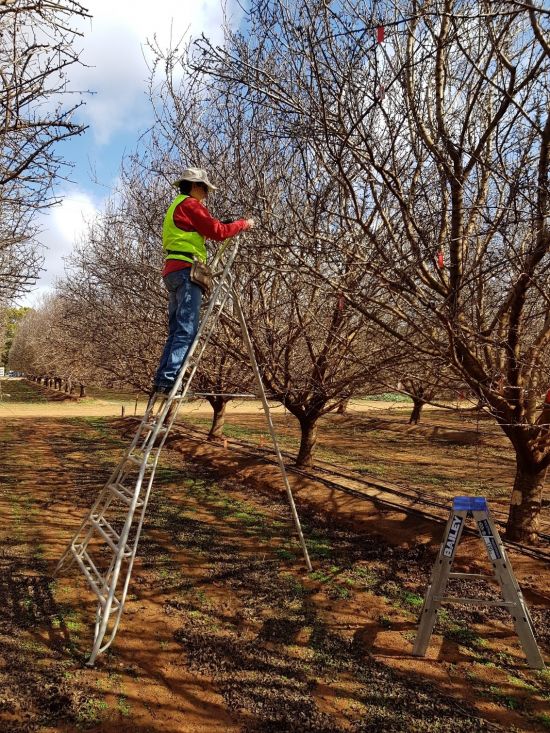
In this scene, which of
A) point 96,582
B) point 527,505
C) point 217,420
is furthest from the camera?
point 217,420

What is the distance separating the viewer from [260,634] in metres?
4.35

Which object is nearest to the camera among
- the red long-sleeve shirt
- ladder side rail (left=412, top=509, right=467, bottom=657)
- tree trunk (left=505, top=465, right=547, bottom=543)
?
ladder side rail (left=412, top=509, right=467, bottom=657)

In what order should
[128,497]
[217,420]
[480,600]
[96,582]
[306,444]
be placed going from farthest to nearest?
1. [217,420]
2. [306,444]
3. [96,582]
4. [480,600]
5. [128,497]

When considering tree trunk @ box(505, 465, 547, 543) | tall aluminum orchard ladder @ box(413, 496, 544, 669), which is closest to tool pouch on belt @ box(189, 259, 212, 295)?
tall aluminum orchard ladder @ box(413, 496, 544, 669)

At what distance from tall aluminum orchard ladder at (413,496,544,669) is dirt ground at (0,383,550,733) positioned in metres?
0.16

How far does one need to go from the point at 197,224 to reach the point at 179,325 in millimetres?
873

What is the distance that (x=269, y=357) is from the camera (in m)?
9.05

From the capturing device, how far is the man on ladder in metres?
4.36

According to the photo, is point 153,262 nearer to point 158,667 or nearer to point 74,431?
point 158,667

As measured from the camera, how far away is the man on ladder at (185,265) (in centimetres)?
436

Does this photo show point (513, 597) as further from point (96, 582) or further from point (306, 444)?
point (306, 444)

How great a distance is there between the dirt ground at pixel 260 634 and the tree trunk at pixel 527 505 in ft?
1.75

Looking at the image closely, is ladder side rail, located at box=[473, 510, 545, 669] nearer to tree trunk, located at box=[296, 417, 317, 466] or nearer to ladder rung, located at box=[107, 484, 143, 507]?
ladder rung, located at box=[107, 484, 143, 507]

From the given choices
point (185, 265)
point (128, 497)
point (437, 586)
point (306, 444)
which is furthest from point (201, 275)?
point (306, 444)
